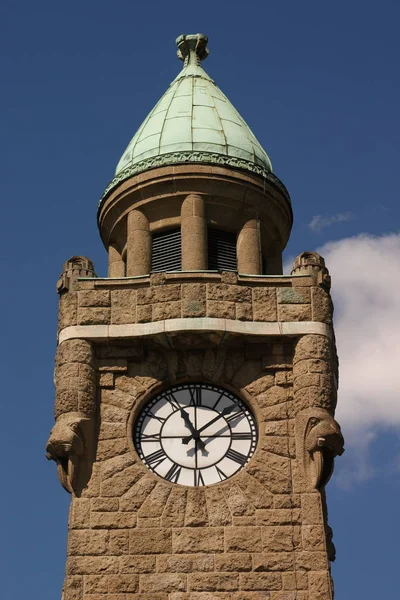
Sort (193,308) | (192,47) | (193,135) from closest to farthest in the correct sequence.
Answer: (193,308) < (193,135) < (192,47)

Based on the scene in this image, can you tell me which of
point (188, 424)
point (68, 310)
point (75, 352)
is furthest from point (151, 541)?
point (68, 310)

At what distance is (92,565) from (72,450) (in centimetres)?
206

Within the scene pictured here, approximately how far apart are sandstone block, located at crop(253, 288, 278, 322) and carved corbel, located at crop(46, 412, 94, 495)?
12.2ft

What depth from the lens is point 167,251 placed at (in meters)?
31.4

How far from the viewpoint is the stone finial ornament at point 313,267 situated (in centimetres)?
Result: 2969

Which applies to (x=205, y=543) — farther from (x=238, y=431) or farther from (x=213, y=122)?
(x=213, y=122)

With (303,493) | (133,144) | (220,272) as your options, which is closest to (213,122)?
(133,144)

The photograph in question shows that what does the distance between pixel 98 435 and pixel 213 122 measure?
7.91 metres

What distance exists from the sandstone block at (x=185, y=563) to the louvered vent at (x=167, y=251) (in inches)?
255

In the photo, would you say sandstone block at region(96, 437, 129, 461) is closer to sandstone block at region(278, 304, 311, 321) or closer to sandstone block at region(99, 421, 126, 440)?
→ sandstone block at region(99, 421, 126, 440)

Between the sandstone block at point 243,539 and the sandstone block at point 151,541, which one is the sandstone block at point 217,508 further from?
the sandstone block at point 151,541

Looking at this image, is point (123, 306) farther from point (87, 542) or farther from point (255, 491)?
point (87, 542)

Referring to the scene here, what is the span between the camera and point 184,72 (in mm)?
35125

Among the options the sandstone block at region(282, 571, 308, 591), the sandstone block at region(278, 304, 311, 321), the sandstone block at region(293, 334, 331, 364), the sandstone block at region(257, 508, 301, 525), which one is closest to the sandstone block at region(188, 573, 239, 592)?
the sandstone block at region(282, 571, 308, 591)
